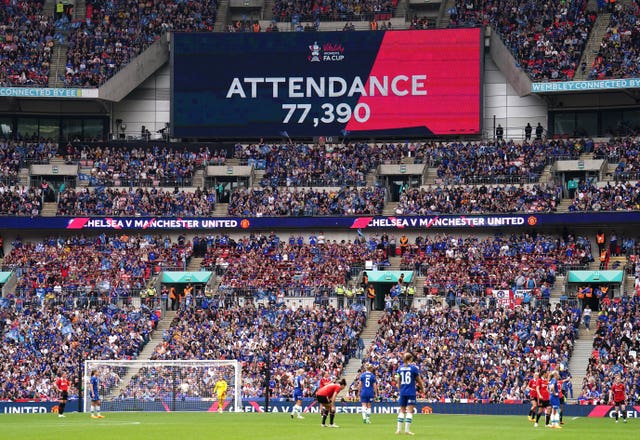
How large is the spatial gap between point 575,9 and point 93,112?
106 feet

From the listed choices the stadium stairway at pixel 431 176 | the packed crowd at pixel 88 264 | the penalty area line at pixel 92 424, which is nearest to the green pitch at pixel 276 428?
the penalty area line at pixel 92 424

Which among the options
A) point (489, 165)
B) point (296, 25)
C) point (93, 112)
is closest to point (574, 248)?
point (489, 165)

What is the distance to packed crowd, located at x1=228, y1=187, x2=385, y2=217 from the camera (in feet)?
232

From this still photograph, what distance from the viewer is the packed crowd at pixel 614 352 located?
52.2 meters

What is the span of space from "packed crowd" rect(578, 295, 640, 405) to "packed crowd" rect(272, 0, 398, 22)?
28.0 m

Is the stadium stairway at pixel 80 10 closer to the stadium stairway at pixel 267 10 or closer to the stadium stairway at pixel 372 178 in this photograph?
the stadium stairway at pixel 267 10

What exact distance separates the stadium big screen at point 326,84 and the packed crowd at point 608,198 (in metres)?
9.61

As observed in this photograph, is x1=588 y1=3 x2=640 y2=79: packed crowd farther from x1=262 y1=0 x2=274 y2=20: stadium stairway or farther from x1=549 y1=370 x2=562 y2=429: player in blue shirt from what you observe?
x1=549 y1=370 x2=562 y2=429: player in blue shirt

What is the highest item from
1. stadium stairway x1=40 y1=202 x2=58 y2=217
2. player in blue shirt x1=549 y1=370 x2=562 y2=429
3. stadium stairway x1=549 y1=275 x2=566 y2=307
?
stadium stairway x1=40 y1=202 x2=58 y2=217

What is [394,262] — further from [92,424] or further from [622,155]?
[92,424]

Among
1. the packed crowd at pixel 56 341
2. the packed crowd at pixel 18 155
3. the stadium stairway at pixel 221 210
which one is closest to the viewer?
the packed crowd at pixel 56 341

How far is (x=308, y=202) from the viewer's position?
7144cm

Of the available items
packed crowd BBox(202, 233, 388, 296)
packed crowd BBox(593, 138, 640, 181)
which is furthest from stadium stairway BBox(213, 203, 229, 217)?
packed crowd BBox(593, 138, 640, 181)

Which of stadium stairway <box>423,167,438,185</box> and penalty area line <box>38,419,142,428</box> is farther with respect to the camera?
stadium stairway <box>423,167,438,185</box>
